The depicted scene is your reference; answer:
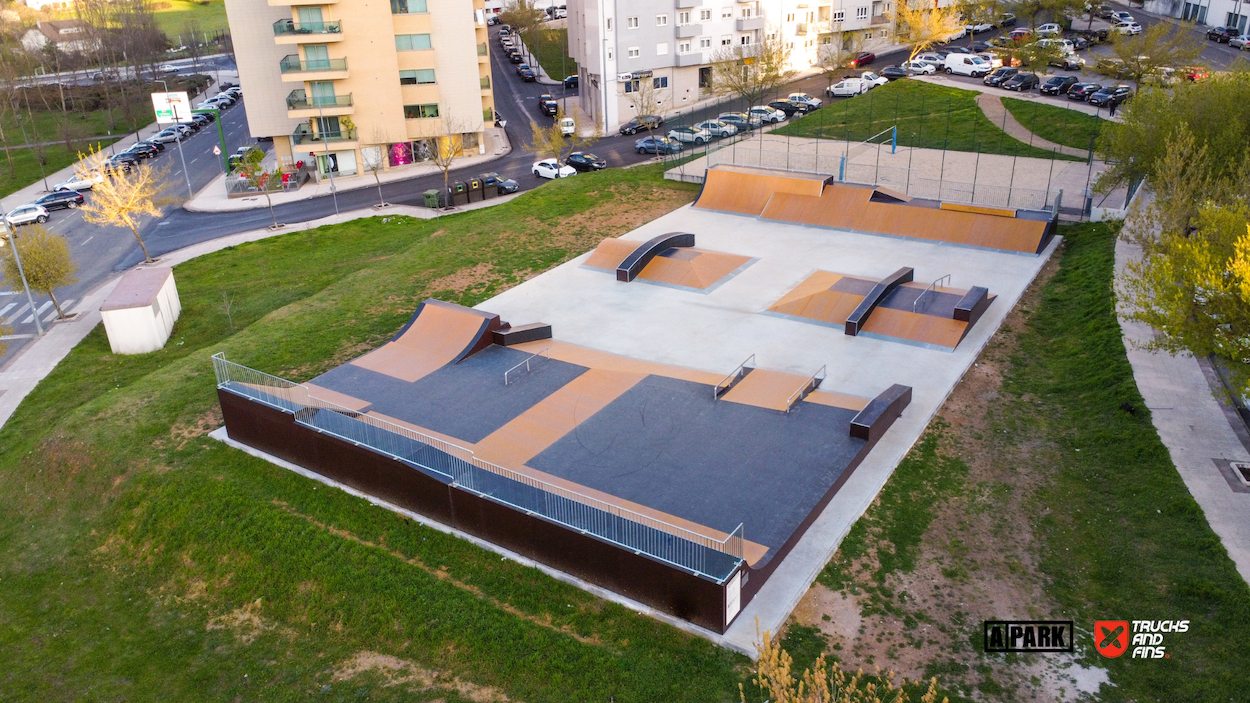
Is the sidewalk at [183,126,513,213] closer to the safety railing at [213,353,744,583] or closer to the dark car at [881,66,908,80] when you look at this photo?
the dark car at [881,66,908,80]

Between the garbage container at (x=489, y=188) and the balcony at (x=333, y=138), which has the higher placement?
the balcony at (x=333, y=138)

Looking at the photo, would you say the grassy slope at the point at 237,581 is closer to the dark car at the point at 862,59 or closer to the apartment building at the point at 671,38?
the apartment building at the point at 671,38

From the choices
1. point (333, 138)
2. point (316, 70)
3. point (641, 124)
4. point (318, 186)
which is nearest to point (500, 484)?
point (318, 186)

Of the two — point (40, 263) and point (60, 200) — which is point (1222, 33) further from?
point (60, 200)

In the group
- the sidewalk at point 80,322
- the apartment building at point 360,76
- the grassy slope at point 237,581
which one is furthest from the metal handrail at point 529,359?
the apartment building at point 360,76

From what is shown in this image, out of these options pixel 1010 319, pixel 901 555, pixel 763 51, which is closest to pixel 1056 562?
pixel 901 555

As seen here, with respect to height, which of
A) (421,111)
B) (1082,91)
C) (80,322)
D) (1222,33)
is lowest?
(80,322)
